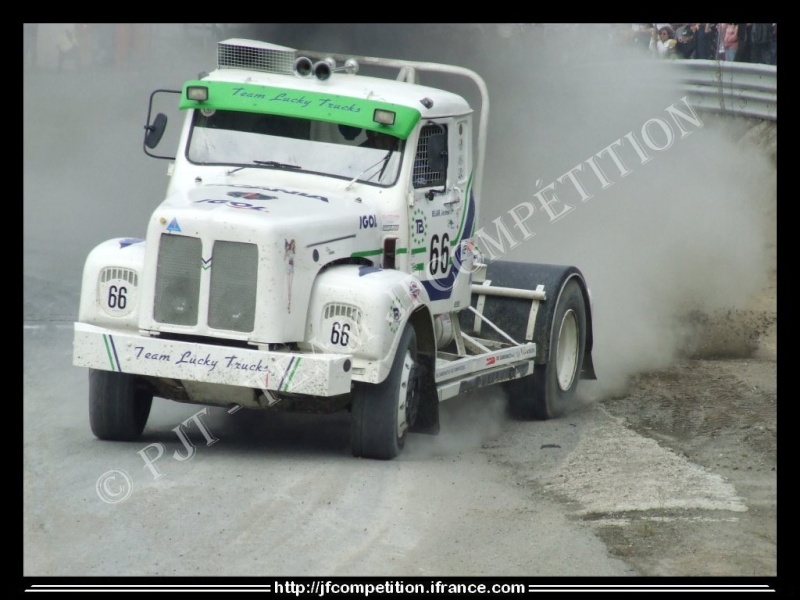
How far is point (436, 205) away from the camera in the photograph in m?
10.1

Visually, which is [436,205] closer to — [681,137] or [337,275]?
[337,275]

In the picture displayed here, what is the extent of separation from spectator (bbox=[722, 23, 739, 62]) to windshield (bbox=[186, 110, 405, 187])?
30.6 ft

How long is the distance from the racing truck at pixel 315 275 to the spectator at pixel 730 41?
765 cm

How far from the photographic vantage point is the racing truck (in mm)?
8461

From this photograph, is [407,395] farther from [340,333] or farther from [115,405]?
[115,405]

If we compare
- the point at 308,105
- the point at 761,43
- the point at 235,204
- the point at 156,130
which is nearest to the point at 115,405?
the point at 235,204

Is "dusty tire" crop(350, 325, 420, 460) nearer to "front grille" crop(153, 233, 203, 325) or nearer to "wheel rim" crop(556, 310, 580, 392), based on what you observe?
"front grille" crop(153, 233, 203, 325)

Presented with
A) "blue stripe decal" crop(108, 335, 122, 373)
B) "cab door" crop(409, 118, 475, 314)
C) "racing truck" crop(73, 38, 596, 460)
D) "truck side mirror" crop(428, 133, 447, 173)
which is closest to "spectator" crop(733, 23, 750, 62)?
"racing truck" crop(73, 38, 596, 460)

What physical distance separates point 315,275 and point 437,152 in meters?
1.77

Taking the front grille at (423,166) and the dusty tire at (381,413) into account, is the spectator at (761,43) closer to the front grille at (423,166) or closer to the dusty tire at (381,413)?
the front grille at (423,166)

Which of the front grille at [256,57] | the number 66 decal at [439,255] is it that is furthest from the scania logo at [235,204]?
the number 66 decal at [439,255]

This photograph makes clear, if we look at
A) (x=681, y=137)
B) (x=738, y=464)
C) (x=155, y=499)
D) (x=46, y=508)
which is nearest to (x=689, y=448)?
(x=738, y=464)

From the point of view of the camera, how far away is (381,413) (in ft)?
29.1

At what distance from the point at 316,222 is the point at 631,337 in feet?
21.4
